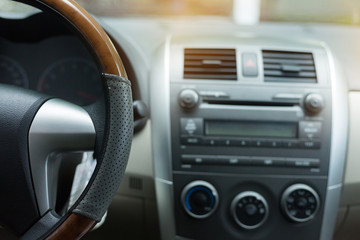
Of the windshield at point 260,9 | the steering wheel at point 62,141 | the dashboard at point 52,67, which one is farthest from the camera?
the windshield at point 260,9

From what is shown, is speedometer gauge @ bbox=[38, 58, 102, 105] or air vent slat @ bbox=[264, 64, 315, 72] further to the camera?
speedometer gauge @ bbox=[38, 58, 102, 105]

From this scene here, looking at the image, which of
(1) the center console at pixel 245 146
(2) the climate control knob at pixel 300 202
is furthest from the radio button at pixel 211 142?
(2) the climate control knob at pixel 300 202

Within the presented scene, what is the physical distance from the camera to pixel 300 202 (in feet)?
4.17

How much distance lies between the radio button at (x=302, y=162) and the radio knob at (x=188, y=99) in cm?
27

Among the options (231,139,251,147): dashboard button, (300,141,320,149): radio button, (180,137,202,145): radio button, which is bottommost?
(300,141,320,149): radio button

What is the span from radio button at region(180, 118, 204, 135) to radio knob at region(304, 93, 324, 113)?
268 millimetres

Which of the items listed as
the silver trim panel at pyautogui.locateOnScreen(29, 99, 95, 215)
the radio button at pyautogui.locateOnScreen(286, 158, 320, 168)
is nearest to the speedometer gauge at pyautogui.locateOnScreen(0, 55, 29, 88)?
the silver trim panel at pyautogui.locateOnScreen(29, 99, 95, 215)

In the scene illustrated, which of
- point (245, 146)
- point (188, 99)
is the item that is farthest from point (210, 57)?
point (245, 146)

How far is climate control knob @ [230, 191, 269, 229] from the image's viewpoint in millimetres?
1280

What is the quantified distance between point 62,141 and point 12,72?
0.73 meters

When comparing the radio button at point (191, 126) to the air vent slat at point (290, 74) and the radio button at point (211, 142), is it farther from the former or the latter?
the air vent slat at point (290, 74)

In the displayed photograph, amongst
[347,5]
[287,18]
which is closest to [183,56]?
[287,18]

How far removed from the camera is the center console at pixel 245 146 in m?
1.26

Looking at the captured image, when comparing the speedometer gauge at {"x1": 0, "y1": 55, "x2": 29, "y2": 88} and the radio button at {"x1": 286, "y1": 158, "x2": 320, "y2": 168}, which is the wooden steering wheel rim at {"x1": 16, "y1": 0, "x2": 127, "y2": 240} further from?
the speedometer gauge at {"x1": 0, "y1": 55, "x2": 29, "y2": 88}
